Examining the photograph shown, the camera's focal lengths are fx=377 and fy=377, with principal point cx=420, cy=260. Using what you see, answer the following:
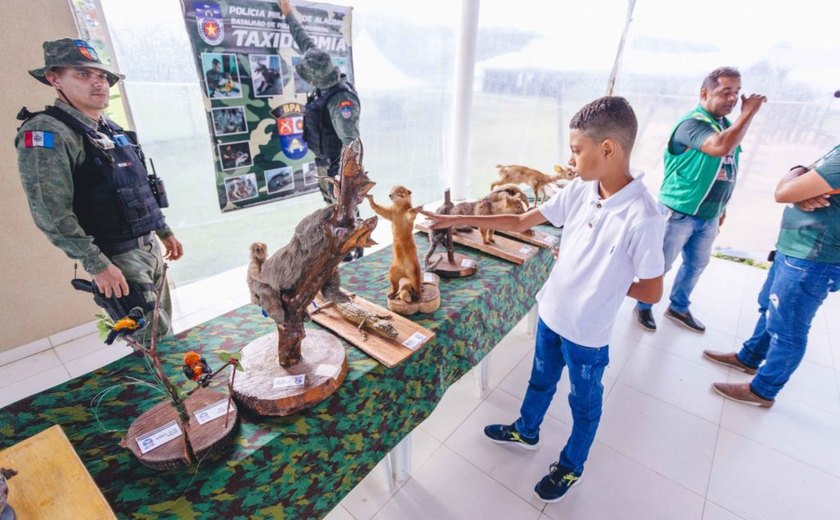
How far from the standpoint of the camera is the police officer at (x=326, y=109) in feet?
8.34

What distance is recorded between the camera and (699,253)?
9.37 feet

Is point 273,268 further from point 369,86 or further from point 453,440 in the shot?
point 369,86

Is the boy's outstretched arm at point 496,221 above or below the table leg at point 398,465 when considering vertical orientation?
above

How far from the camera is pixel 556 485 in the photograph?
1.75 m

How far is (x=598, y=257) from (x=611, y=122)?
461 mm

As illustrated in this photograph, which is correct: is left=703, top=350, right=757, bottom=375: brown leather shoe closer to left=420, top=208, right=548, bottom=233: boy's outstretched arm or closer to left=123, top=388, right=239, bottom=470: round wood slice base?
left=420, top=208, right=548, bottom=233: boy's outstretched arm

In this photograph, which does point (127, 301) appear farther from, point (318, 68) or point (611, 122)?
point (611, 122)

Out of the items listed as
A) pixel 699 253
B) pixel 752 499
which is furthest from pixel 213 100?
pixel 752 499

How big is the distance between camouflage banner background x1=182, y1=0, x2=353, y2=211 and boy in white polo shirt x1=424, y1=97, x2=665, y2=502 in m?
2.25

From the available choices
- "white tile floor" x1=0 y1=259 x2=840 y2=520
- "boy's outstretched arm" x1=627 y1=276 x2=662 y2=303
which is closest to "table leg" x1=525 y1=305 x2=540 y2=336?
"white tile floor" x1=0 y1=259 x2=840 y2=520

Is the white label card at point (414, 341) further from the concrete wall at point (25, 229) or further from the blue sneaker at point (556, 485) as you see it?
the concrete wall at point (25, 229)

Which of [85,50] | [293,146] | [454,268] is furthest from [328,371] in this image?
[293,146]

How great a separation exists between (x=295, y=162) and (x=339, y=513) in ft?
9.41

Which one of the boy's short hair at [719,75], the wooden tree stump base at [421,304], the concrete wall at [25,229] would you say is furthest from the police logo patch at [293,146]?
the boy's short hair at [719,75]
